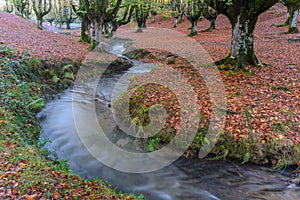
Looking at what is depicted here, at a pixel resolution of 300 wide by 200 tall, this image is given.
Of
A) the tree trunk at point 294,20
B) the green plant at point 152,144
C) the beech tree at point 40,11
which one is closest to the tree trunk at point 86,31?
the beech tree at point 40,11

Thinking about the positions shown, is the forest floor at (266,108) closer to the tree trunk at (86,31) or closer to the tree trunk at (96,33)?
the tree trunk at (96,33)

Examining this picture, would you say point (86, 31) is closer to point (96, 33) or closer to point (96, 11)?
point (96, 33)

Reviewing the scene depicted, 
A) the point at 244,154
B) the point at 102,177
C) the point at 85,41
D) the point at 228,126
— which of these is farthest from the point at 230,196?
the point at 85,41

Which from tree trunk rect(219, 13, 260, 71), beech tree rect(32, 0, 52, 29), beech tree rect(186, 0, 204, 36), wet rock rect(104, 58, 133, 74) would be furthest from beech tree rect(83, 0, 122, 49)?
beech tree rect(32, 0, 52, 29)

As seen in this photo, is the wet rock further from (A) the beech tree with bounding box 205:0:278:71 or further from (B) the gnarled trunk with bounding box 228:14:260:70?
(B) the gnarled trunk with bounding box 228:14:260:70

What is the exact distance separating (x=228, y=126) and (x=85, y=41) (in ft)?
56.7

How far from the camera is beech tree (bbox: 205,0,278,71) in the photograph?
826 cm

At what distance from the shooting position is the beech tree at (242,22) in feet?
27.1

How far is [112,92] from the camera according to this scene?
11.2m

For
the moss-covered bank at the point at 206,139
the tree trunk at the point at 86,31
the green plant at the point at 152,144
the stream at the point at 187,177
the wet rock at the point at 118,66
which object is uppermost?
the tree trunk at the point at 86,31

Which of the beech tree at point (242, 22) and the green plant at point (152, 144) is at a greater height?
the beech tree at point (242, 22)

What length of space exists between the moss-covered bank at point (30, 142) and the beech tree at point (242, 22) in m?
7.52

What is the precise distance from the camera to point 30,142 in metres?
5.84

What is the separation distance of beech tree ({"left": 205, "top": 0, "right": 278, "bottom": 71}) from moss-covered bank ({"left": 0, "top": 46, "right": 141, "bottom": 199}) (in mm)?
7525
